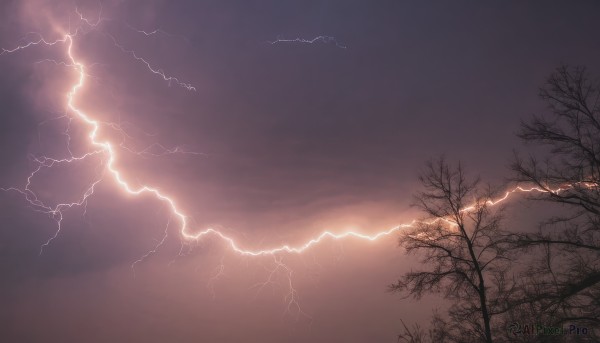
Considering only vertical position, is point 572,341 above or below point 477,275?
below

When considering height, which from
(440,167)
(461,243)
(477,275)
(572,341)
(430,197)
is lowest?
(572,341)

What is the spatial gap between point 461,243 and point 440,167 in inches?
76.6

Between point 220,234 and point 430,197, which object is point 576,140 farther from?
point 220,234

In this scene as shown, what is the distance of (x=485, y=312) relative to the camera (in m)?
7.70

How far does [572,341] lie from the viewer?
11.6m

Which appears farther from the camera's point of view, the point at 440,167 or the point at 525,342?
the point at 525,342

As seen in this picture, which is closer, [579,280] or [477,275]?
[579,280]

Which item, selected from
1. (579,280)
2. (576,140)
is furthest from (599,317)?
A: (576,140)

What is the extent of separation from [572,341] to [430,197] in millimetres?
7979

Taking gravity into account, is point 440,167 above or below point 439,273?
above

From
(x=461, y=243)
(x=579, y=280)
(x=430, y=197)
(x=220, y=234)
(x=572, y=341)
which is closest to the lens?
(x=579, y=280)

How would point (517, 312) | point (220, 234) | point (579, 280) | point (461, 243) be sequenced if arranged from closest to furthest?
point (579, 280) < point (461, 243) < point (517, 312) < point (220, 234)

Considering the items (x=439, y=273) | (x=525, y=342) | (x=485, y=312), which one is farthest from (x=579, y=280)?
(x=525, y=342)

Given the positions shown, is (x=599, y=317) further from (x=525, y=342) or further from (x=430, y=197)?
(x=525, y=342)
